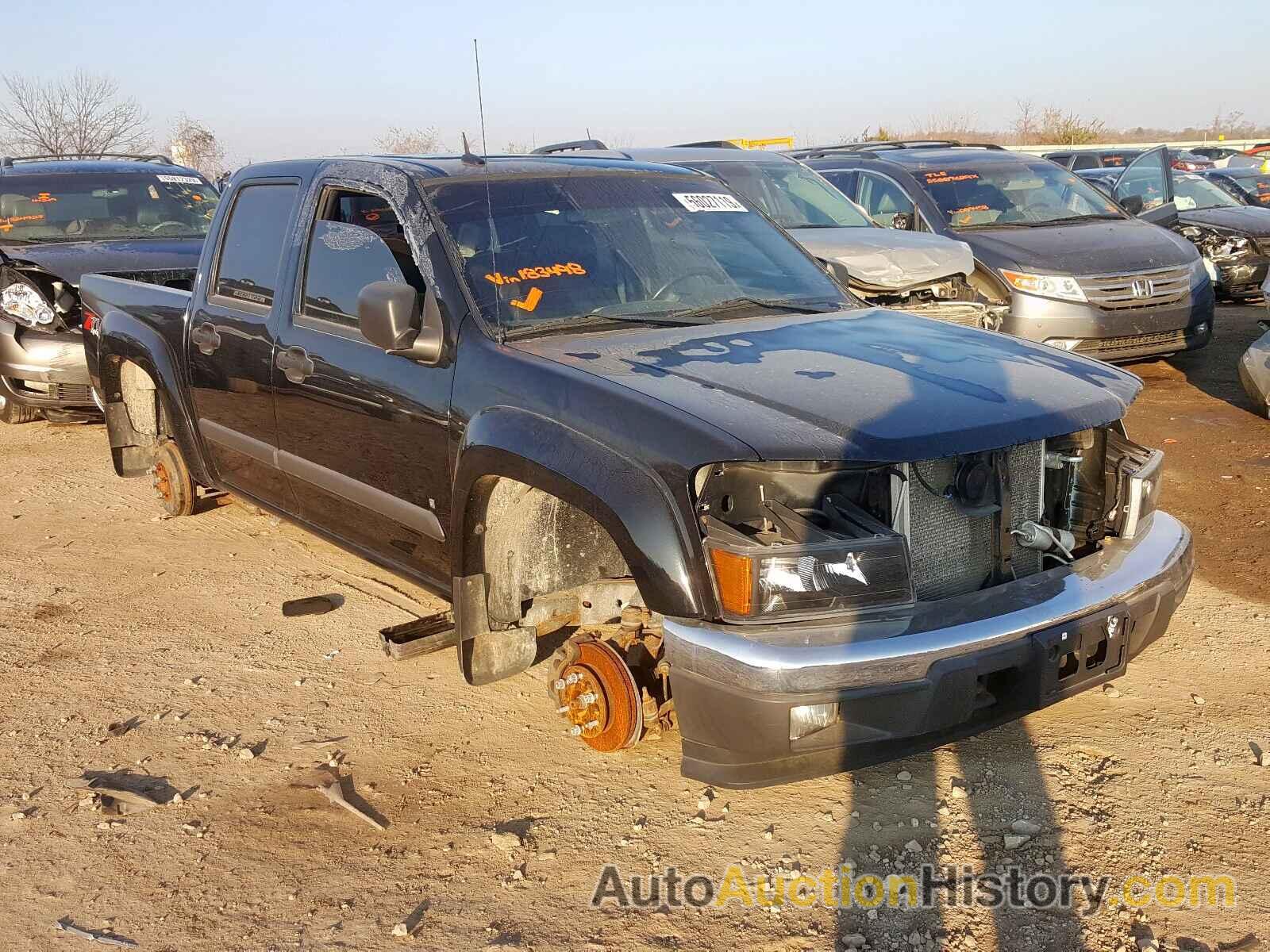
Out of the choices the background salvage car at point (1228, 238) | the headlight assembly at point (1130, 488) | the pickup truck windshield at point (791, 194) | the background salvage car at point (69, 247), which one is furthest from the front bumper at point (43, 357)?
the background salvage car at point (1228, 238)

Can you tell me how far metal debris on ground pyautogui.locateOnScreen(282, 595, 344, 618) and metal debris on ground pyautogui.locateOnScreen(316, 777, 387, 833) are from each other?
57.9 inches

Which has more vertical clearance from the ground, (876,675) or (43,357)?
(43,357)

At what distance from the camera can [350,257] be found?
421cm

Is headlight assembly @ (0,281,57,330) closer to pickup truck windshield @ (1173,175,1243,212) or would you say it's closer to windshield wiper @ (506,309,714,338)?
windshield wiper @ (506,309,714,338)

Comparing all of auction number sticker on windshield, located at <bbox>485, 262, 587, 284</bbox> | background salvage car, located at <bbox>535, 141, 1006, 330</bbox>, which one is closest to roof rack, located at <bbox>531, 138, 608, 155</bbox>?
background salvage car, located at <bbox>535, 141, 1006, 330</bbox>

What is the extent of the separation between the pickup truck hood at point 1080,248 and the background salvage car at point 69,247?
5638 mm

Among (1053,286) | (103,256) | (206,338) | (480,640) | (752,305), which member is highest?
(103,256)

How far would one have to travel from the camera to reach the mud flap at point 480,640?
11.8ft

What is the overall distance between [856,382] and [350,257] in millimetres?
1979

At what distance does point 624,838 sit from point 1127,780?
147 cm

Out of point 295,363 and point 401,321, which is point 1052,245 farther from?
point 401,321

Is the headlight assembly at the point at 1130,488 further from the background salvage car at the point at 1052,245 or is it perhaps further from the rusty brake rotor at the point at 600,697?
the background salvage car at the point at 1052,245

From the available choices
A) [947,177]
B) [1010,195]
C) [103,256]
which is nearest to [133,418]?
[103,256]

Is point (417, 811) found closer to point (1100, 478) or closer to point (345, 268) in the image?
point (345, 268)
